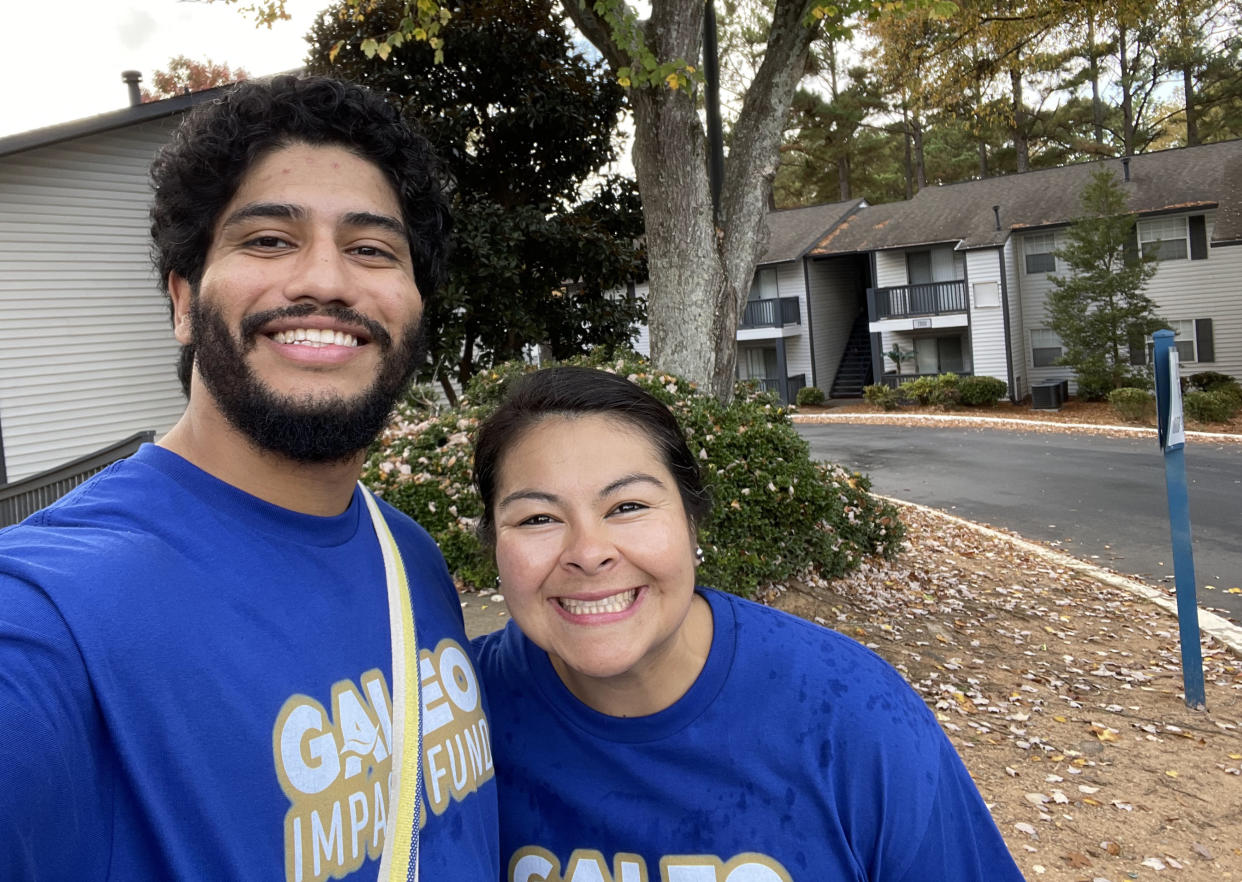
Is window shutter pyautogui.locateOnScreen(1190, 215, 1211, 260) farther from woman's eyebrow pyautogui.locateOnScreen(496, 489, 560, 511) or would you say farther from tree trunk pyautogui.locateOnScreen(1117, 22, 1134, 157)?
woman's eyebrow pyautogui.locateOnScreen(496, 489, 560, 511)

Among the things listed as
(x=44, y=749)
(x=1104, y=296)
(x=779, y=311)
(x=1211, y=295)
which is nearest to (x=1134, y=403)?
(x=1104, y=296)

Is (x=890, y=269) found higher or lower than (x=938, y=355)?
higher

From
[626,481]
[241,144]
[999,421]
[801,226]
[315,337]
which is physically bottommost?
[999,421]

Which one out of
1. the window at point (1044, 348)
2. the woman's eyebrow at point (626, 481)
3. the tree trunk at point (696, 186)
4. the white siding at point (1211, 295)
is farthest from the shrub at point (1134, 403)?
the woman's eyebrow at point (626, 481)

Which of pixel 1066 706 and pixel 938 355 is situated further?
pixel 938 355

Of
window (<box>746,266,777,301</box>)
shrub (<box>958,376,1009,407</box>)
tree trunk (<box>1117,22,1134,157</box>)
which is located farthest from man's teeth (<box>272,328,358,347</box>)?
tree trunk (<box>1117,22,1134,157</box>)

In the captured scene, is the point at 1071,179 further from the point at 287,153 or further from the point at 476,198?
the point at 287,153

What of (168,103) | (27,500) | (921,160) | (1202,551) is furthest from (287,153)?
(921,160)

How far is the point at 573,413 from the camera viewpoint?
76.3 inches

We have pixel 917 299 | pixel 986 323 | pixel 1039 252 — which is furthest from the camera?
pixel 917 299

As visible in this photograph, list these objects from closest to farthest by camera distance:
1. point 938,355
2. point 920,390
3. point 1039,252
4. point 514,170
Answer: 1. point 514,170
2. point 920,390
3. point 1039,252
4. point 938,355

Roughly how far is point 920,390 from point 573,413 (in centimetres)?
3191

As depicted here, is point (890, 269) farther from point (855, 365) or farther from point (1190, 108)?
point (1190, 108)

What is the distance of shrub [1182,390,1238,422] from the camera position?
23344 millimetres
